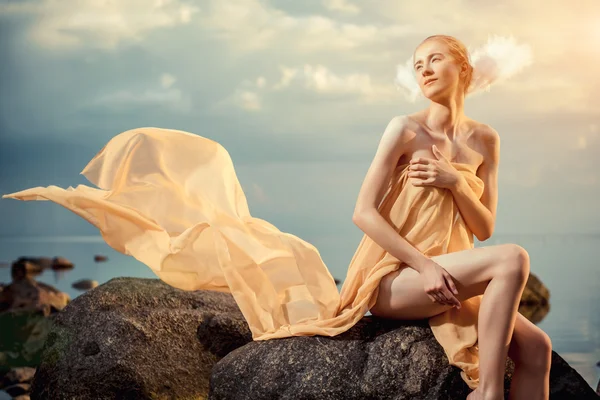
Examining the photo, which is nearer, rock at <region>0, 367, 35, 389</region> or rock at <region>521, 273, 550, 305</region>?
rock at <region>0, 367, 35, 389</region>

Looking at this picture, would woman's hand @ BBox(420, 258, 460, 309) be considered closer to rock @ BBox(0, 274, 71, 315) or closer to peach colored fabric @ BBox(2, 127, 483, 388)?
peach colored fabric @ BBox(2, 127, 483, 388)

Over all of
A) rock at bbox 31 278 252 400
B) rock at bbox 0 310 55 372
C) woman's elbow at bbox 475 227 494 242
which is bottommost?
rock at bbox 0 310 55 372

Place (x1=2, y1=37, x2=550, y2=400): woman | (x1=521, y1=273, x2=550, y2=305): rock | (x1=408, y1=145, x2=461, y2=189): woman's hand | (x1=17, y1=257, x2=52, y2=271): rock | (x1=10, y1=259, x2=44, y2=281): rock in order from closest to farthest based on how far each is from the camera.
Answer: (x1=2, y1=37, x2=550, y2=400): woman < (x1=408, y1=145, x2=461, y2=189): woman's hand < (x1=521, y1=273, x2=550, y2=305): rock < (x1=10, y1=259, x2=44, y2=281): rock < (x1=17, y1=257, x2=52, y2=271): rock

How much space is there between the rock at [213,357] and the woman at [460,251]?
15 cm

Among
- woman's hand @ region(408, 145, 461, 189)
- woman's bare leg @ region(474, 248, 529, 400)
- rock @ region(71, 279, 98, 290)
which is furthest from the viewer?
rock @ region(71, 279, 98, 290)

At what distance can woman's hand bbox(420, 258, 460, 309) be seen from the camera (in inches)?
123

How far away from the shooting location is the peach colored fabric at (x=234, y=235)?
3.32 m

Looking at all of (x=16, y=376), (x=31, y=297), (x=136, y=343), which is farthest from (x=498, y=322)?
(x=31, y=297)

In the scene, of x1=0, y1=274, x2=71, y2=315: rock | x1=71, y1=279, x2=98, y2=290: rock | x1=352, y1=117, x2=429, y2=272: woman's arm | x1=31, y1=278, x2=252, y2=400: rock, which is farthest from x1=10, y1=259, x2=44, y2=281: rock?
x1=352, y1=117, x2=429, y2=272: woman's arm

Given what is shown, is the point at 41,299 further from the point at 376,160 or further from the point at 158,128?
the point at 376,160

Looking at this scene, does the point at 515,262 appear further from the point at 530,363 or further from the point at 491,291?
the point at 530,363

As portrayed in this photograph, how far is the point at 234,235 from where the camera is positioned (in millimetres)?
3717

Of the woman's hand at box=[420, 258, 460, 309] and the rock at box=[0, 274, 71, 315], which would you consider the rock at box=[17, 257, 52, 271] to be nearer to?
the rock at box=[0, 274, 71, 315]

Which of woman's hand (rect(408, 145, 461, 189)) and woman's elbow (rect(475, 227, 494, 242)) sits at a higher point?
woman's hand (rect(408, 145, 461, 189))
